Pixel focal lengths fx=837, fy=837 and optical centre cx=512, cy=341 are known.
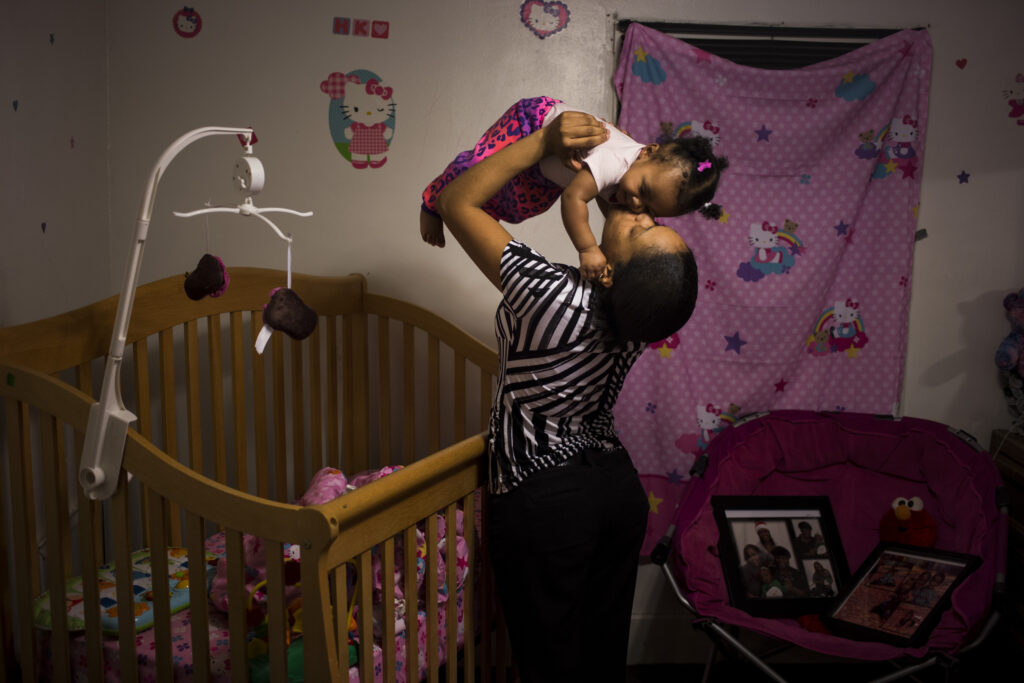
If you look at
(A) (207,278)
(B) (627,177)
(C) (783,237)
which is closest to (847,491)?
(C) (783,237)

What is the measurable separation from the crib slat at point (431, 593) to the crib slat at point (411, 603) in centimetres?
4

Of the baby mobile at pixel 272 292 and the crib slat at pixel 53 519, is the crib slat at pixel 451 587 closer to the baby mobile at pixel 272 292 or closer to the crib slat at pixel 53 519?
→ the baby mobile at pixel 272 292

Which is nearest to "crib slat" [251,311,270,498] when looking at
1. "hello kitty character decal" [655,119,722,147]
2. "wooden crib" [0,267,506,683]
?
"wooden crib" [0,267,506,683]

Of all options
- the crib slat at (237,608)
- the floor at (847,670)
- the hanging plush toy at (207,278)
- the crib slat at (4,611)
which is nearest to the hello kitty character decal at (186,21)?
the hanging plush toy at (207,278)

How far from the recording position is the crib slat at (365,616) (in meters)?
1.25

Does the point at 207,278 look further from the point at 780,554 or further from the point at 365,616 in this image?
the point at 780,554

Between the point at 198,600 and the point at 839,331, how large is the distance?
179 cm

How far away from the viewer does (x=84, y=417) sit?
1289mm

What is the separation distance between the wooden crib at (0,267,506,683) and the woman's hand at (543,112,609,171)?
0.53 meters

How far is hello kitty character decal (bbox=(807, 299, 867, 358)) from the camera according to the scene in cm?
231

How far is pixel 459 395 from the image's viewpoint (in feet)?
7.14

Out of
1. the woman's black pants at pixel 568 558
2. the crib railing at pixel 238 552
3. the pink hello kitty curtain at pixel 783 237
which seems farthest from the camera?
the pink hello kitty curtain at pixel 783 237

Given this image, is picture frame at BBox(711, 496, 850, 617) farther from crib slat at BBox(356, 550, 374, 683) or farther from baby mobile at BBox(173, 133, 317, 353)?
baby mobile at BBox(173, 133, 317, 353)

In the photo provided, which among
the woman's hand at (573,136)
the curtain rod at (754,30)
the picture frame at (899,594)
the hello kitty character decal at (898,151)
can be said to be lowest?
the picture frame at (899,594)
